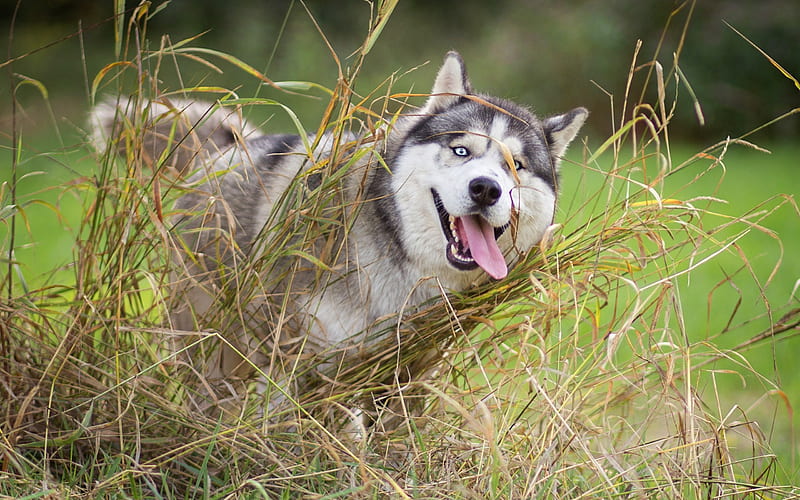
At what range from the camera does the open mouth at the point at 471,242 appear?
253 cm

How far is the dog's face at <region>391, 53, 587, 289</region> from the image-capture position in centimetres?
255

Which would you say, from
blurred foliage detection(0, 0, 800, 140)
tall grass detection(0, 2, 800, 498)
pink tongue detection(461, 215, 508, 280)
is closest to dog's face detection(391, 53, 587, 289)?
pink tongue detection(461, 215, 508, 280)

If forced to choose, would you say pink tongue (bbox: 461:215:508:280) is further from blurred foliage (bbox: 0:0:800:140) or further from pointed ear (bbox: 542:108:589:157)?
blurred foliage (bbox: 0:0:800:140)

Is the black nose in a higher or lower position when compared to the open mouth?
higher

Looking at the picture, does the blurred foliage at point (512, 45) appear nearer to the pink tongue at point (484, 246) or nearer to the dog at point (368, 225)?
the dog at point (368, 225)

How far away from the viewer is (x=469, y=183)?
98.6 inches

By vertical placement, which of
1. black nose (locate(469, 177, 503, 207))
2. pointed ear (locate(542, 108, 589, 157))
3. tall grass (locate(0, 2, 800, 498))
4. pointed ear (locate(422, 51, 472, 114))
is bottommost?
tall grass (locate(0, 2, 800, 498))

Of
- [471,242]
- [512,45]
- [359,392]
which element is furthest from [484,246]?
[512,45]

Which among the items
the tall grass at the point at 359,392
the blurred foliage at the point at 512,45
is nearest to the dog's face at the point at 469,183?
the tall grass at the point at 359,392

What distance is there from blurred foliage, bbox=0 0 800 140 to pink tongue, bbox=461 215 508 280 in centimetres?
935

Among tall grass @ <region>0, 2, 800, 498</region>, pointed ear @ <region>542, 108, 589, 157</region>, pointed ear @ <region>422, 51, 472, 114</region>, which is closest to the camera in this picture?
tall grass @ <region>0, 2, 800, 498</region>

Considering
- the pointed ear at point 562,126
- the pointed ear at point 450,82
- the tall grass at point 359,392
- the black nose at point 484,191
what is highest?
the pointed ear at point 450,82

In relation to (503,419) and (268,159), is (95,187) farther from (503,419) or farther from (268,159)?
(503,419)

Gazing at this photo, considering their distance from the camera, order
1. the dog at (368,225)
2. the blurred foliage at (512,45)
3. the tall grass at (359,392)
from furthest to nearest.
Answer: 1. the blurred foliage at (512,45)
2. the dog at (368,225)
3. the tall grass at (359,392)
